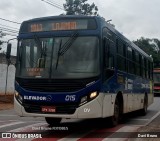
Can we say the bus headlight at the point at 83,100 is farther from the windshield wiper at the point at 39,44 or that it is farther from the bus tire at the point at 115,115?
the bus tire at the point at 115,115

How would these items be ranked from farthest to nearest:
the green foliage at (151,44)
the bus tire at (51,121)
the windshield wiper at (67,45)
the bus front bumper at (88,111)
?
the green foliage at (151,44) → the bus tire at (51,121) → the windshield wiper at (67,45) → the bus front bumper at (88,111)

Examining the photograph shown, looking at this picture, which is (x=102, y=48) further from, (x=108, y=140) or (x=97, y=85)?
(x=108, y=140)

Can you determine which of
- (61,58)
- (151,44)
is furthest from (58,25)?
(151,44)

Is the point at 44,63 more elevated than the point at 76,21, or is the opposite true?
the point at 76,21

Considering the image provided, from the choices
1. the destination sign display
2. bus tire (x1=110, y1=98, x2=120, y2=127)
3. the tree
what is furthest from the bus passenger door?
the tree

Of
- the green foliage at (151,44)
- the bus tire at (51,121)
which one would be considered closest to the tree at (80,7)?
the bus tire at (51,121)

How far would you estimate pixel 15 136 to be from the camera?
35.6 ft

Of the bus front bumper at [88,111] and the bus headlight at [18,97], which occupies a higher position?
the bus headlight at [18,97]

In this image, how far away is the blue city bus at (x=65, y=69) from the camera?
10727 mm

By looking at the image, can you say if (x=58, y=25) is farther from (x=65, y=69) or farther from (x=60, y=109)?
(x=60, y=109)

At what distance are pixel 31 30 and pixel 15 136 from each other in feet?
10.5

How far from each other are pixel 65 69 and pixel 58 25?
149 cm

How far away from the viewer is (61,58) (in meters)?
11.0

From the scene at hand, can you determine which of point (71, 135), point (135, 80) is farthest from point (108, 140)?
point (135, 80)
